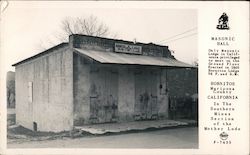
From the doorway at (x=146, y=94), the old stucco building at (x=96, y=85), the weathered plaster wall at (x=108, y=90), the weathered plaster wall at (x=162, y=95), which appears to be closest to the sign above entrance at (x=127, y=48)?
the old stucco building at (x=96, y=85)

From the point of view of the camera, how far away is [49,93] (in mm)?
3910

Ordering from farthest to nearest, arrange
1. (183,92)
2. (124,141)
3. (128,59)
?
(128,59) → (183,92) → (124,141)

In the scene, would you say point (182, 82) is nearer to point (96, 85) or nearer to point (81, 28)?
point (96, 85)

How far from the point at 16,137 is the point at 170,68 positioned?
67.4 inches

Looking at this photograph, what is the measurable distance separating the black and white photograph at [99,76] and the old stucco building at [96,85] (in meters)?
0.01

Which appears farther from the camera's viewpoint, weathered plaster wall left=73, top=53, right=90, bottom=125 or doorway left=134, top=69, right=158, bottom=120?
doorway left=134, top=69, right=158, bottom=120

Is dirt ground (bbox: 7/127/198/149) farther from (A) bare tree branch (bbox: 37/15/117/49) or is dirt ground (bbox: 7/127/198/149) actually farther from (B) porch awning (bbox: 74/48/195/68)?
(A) bare tree branch (bbox: 37/15/117/49)

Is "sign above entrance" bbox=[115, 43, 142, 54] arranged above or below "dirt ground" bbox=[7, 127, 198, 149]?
above

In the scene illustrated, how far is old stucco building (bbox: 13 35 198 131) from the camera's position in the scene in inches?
147

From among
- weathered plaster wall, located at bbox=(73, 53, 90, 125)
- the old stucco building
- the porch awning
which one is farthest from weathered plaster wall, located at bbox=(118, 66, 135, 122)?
weathered plaster wall, located at bbox=(73, 53, 90, 125)

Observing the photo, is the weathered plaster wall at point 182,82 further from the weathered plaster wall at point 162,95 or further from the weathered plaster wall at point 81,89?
the weathered plaster wall at point 81,89

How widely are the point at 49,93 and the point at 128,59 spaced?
918 mm

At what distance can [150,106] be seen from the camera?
3980 millimetres

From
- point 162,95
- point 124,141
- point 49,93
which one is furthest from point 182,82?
point 49,93
